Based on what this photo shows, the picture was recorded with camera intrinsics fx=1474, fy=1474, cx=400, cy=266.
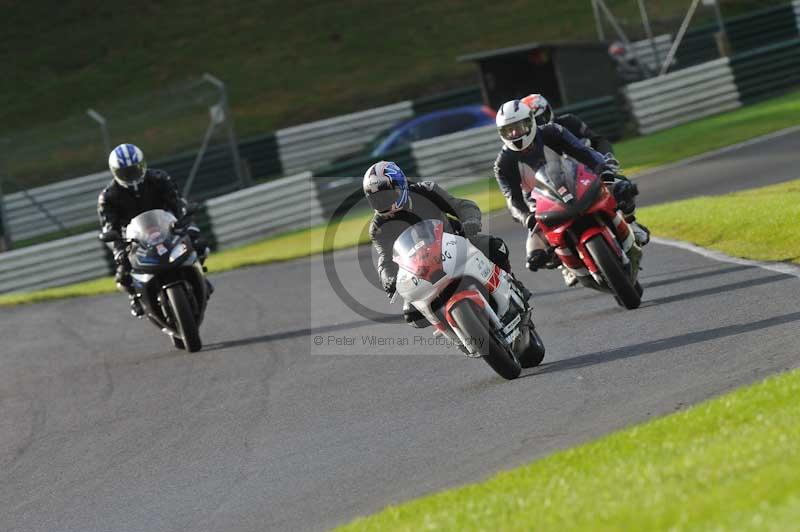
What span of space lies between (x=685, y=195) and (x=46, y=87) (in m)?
23.5

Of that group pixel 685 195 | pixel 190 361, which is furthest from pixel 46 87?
pixel 190 361

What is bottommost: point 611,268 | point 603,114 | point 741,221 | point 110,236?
point 603,114

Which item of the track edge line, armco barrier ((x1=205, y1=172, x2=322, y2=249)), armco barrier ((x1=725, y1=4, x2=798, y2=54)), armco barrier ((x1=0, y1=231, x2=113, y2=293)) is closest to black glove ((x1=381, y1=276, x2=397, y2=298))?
the track edge line

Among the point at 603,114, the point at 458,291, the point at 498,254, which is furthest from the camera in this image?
the point at 603,114

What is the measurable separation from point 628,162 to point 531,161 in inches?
545

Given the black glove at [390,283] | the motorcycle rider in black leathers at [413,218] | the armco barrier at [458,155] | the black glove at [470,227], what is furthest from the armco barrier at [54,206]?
the black glove at [470,227]

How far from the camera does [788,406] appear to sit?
704 cm

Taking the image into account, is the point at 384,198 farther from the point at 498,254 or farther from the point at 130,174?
the point at 130,174

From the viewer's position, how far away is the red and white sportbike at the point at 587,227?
36.6 feet

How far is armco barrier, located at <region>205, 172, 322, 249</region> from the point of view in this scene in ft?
82.3

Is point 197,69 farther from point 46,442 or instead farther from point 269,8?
point 46,442

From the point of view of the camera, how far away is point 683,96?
96.3ft

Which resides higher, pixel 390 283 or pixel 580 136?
pixel 580 136

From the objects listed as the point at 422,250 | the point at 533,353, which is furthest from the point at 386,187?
the point at 533,353
